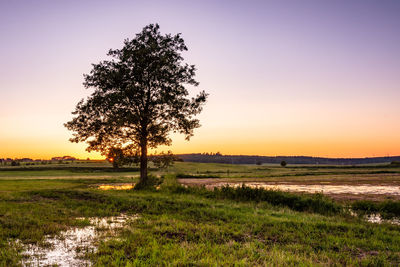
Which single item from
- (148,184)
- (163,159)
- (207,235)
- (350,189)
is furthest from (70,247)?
(350,189)

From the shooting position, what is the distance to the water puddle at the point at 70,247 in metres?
6.80

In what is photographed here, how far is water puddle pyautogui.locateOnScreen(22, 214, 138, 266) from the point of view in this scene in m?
6.80

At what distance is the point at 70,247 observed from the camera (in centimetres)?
798

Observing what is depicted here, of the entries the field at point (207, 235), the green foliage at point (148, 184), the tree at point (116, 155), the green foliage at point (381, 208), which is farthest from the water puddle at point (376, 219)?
the tree at point (116, 155)

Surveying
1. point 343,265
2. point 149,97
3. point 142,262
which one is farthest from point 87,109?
point 343,265

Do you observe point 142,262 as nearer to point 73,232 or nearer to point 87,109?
point 73,232

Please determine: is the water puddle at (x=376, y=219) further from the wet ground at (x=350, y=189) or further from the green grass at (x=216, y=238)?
the wet ground at (x=350, y=189)

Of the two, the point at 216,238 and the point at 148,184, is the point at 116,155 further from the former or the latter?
the point at 216,238

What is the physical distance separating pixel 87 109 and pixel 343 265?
25.4 meters

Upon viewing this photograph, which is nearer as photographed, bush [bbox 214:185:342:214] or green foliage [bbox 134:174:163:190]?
bush [bbox 214:185:342:214]

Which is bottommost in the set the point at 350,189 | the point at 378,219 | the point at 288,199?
the point at 350,189

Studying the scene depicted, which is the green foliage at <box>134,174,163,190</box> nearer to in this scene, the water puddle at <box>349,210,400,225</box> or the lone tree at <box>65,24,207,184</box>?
the lone tree at <box>65,24,207,184</box>

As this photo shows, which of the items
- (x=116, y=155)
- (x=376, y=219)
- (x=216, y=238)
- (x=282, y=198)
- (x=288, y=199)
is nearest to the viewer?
(x=216, y=238)

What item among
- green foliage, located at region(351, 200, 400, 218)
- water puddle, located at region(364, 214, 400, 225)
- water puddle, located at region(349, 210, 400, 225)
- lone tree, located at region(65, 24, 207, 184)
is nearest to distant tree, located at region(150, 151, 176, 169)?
lone tree, located at region(65, 24, 207, 184)
